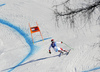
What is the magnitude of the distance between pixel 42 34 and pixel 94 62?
3.57m

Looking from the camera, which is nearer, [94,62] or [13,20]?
[94,62]

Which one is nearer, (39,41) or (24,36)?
(39,41)

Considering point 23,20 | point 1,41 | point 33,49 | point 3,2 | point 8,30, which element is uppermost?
point 3,2

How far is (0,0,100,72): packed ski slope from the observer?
8.34 m

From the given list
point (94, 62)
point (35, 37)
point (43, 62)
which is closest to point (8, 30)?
point (35, 37)

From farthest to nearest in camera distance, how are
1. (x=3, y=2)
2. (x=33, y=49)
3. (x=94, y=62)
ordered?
(x=3, y=2) < (x=33, y=49) < (x=94, y=62)

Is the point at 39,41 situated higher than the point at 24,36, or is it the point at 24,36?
the point at 24,36

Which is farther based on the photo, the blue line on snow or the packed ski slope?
the blue line on snow

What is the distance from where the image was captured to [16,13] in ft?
31.1

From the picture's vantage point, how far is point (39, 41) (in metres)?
9.00

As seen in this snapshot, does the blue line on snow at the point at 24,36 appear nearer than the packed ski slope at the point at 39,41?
No

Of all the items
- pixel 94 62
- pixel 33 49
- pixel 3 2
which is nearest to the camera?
pixel 94 62

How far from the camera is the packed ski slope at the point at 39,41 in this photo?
8344 millimetres

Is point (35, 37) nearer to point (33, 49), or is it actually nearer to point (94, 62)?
point (33, 49)
